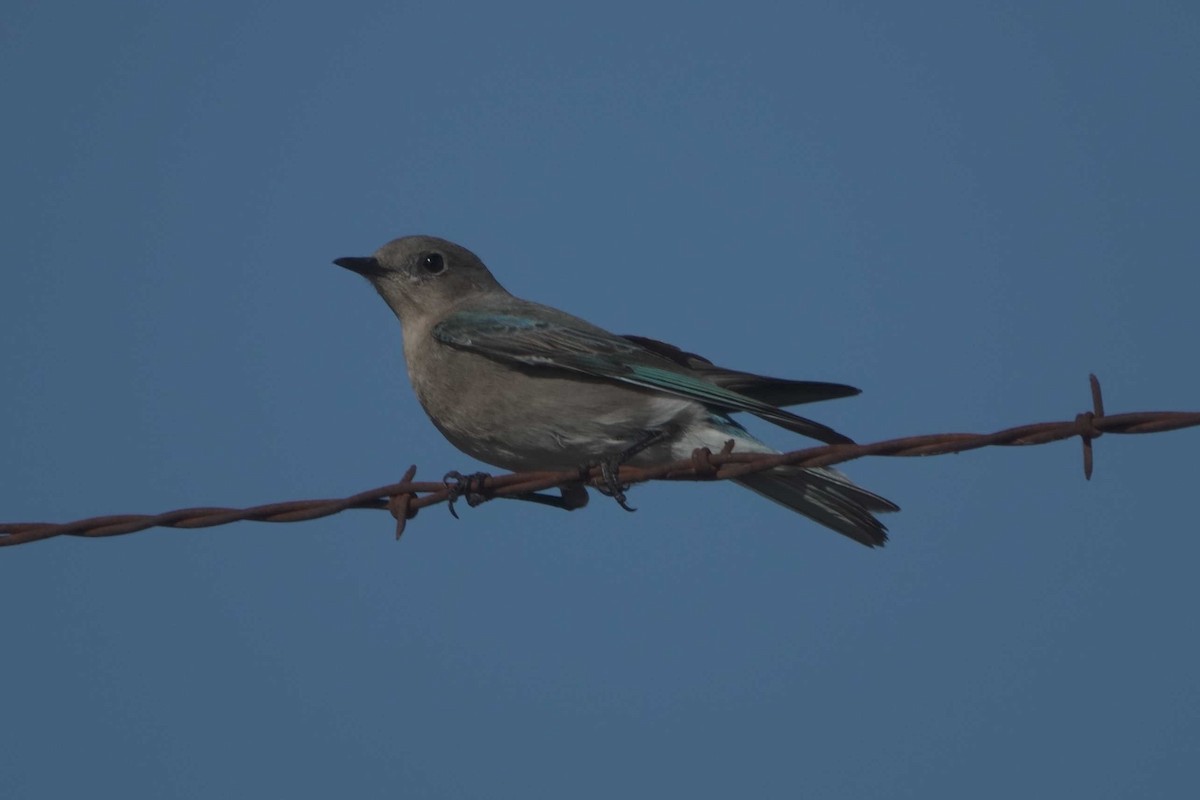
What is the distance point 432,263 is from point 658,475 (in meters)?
4.51

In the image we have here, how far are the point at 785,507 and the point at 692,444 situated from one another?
2.11ft

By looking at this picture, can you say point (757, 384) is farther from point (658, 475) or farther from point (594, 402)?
point (658, 475)

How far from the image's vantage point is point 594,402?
25.5 feet

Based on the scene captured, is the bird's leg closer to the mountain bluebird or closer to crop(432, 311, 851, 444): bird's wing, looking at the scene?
the mountain bluebird

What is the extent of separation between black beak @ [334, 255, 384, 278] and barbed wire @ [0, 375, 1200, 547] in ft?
12.1

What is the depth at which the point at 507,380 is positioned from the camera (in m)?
8.04

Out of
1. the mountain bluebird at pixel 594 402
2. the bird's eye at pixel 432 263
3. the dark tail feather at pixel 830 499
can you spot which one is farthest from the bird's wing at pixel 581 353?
the bird's eye at pixel 432 263

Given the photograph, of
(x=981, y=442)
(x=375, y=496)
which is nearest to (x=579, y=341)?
(x=375, y=496)

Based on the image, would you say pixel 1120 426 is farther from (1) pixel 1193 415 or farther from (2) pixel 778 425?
(2) pixel 778 425

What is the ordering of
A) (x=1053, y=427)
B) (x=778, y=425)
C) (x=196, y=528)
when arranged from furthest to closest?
(x=778, y=425)
(x=196, y=528)
(x=1053, y=427)

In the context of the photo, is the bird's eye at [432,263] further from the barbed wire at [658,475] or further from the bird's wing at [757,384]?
the barbed wire at [658,475]

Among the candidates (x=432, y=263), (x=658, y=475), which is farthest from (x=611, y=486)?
(x=432, y=263)

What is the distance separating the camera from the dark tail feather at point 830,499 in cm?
717

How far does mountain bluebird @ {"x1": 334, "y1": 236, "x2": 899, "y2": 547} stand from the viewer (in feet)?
24.3
